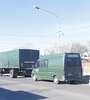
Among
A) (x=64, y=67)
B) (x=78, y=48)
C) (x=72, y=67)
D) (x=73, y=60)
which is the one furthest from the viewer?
(x=78, y=48)

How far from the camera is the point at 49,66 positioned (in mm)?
24016

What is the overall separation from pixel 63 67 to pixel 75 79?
4.83 feet

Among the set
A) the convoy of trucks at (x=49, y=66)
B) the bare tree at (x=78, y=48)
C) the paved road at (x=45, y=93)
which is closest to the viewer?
the paved road at (x=45, y=93)

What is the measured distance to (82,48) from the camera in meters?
132

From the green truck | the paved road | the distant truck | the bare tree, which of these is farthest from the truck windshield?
the bare tree

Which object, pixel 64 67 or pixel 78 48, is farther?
pixel 78 48

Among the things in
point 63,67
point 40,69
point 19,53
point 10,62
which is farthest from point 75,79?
point 10,62

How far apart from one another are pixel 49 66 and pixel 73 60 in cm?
251

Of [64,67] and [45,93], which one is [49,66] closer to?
[64,67]

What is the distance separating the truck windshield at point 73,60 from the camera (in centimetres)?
2214

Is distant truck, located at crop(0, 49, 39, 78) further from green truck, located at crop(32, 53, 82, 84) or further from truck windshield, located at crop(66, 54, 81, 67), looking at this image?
truck windshield, located at crop(66, 54, 81, 67)

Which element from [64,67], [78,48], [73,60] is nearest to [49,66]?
[64,67]

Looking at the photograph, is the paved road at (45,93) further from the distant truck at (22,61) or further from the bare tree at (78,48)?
the bare tree at (78,48)

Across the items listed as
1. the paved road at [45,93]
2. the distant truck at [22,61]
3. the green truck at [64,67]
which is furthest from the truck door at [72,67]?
the distant truck at [22,61]
